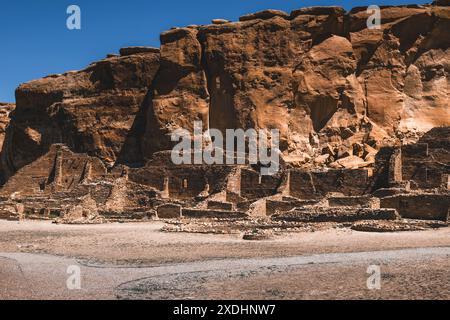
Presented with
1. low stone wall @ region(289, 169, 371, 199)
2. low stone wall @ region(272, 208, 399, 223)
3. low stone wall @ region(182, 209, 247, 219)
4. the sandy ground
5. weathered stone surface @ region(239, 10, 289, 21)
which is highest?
weathered stone surface @ region(239, 10, 289, 21)

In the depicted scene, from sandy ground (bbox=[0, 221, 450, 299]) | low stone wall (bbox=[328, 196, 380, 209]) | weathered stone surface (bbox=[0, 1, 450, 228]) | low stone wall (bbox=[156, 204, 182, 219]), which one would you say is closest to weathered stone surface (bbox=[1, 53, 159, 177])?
weathered stone surface (bbox=[0, 1, 450, 228])

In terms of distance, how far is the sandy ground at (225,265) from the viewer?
34.9 feet

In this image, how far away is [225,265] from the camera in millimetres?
13898

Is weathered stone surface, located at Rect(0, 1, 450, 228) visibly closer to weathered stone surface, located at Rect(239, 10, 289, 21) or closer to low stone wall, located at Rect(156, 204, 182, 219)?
weathered stone surface, located at Rect(239, 10, 289, 21)

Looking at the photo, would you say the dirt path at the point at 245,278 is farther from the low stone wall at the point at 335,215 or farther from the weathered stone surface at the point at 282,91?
the weathered stone surface at the point at 282,91

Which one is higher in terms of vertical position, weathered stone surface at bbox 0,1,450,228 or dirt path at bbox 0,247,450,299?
weathered stone surface at bbox 0,1,450,228

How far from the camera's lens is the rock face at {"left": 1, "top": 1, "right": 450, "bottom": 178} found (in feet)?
125

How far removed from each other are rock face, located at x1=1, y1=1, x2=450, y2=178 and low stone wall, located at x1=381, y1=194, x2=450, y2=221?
1352cm

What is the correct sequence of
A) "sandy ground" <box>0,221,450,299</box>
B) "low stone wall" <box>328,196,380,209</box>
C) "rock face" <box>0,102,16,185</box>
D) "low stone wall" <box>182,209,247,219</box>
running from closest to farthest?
"sandy ground" <box>0,221,450,299</box> < "low stone wall" <box>328,196,380,209</box> < "low stone wall" <box>182,209,247,219</box> < "rock face" <box>0,102,16,185</box>

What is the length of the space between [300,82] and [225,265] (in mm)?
26630

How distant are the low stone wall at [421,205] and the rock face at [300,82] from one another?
13522mm

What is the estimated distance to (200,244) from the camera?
1811 centimetres

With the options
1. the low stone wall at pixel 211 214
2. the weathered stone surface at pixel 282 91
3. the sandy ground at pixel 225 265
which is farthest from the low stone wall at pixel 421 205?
the weathered stone surface at pixel 282 91
